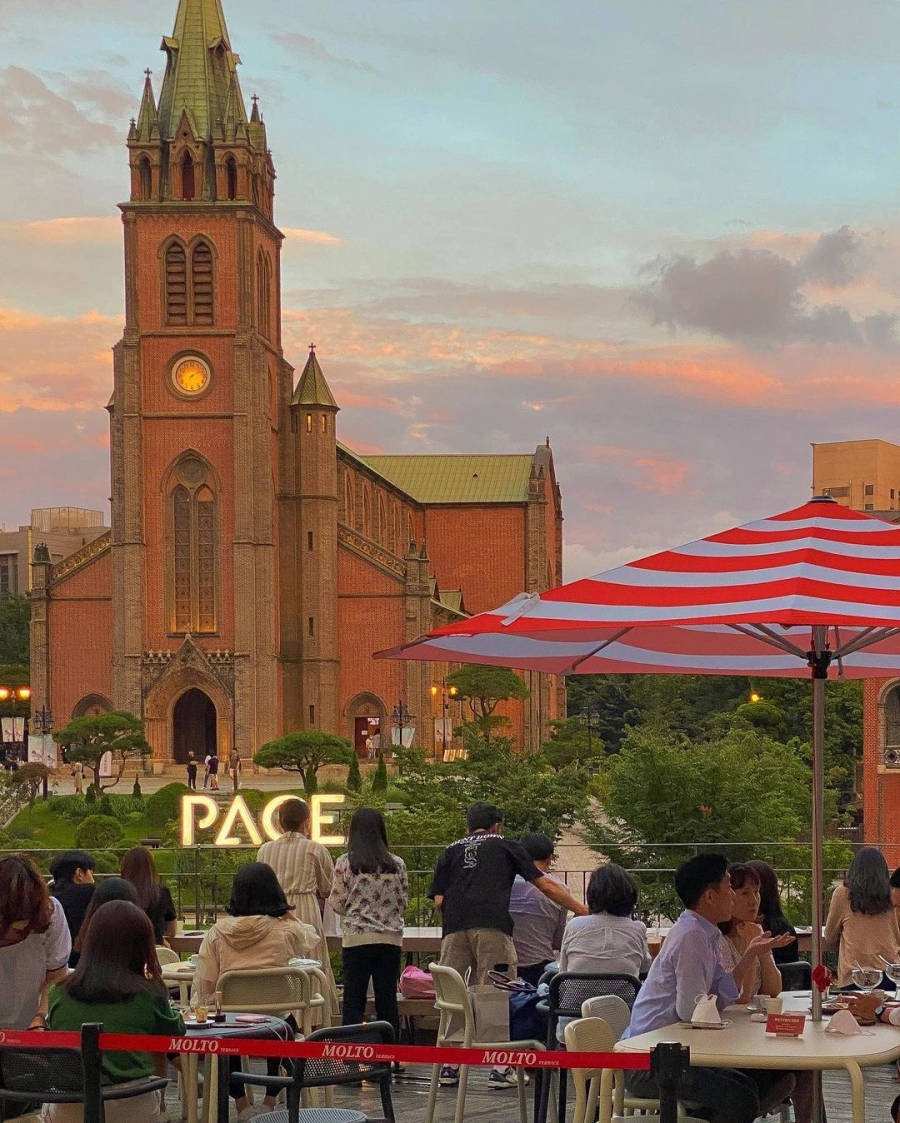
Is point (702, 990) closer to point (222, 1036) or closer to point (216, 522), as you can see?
point (222, 1036)

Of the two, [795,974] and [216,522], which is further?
[216,522]

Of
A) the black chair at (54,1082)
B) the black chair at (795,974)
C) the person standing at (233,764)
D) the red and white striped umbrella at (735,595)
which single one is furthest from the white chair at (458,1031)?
the person standing at (233,764)

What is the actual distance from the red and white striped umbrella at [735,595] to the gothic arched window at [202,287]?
58.9 meters

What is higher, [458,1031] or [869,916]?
[869,916]

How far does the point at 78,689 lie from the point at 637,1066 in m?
62.7

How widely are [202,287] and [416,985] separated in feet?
189

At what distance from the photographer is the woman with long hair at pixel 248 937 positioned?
8.67 metres

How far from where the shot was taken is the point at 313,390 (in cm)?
6994

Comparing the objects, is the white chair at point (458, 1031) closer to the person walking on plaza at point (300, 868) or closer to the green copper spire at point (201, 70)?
the person walking on plaza at point (300, 868)

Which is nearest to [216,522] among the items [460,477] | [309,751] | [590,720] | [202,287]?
[202,287]

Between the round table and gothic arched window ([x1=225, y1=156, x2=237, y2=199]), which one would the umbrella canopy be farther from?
gothic arched window ([x1=225, y1=156, x2=237, y2=199])

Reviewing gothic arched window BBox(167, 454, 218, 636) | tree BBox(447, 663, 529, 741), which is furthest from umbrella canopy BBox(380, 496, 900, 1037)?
tree BBox(447, 663, 529, 741)

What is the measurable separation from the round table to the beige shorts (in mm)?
1849

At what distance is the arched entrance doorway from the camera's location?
6575 centimetres
